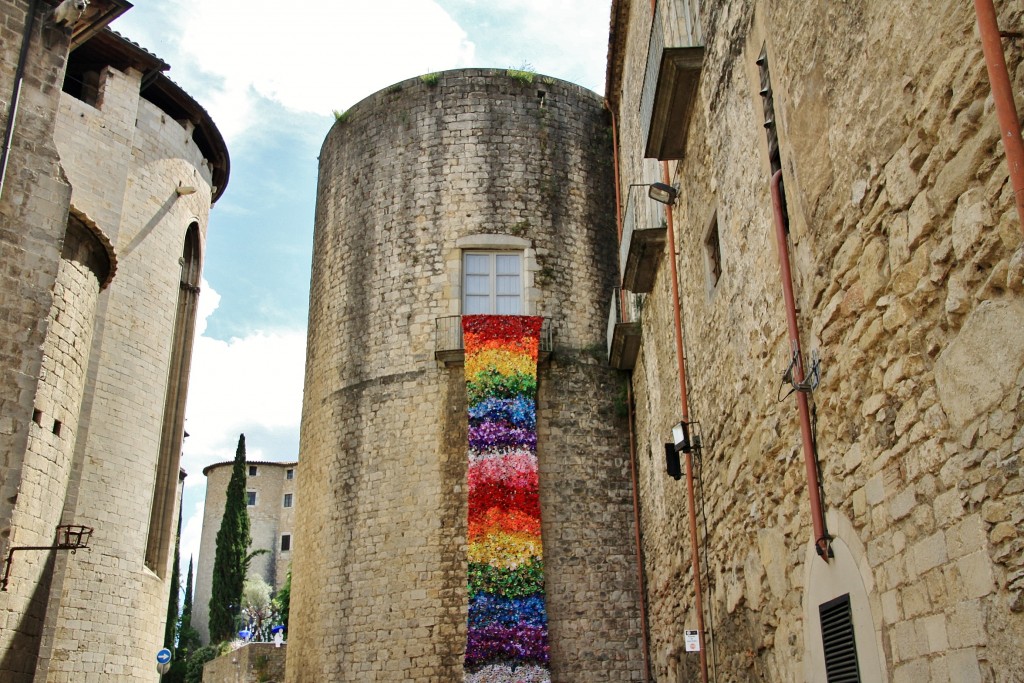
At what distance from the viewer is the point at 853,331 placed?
5.40 metres

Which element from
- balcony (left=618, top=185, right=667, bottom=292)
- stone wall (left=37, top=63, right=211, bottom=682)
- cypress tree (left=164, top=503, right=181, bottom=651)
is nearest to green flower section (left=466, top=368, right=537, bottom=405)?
balcony (left=618, top=185, right=667, bottom=292)

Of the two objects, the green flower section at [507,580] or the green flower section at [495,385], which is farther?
the green flower section at [495,385]

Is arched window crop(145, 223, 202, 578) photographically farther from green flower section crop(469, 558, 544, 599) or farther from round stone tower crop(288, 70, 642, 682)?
green flower section crop(469, 558, 544, 599)

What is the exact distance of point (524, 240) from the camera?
17.4m

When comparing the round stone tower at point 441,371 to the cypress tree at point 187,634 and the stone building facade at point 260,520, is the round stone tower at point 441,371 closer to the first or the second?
the cypress tree at point 187,634

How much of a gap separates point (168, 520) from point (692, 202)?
1418cm

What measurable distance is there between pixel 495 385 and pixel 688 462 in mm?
6706

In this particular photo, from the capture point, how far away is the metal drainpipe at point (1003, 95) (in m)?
3.59

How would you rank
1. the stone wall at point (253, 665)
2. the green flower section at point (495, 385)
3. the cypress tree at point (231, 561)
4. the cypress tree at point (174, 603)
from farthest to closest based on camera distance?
the cypress tree at point (231, 561), the cypress tree at point (174, 603), the stone wall at point (253, 665), the green flower section at point (495, 385)

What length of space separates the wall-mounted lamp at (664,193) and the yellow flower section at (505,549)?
6731mm

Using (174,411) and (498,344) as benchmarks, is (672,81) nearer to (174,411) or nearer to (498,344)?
(498,344)

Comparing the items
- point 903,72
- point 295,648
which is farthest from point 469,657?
point 903,72

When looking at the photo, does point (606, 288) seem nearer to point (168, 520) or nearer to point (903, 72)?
point (168, 520)

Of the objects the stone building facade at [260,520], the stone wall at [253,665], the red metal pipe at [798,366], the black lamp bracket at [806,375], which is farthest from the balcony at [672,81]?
the stone building facade at [260,520]
